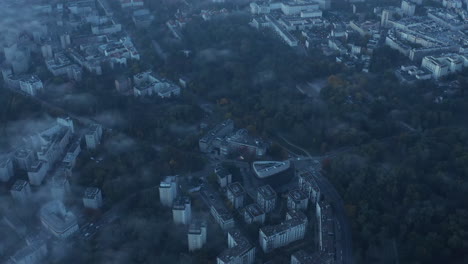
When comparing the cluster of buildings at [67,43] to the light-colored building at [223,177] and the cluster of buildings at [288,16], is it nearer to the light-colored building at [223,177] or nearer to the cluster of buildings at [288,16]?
the cluster of buildings at [288,16]

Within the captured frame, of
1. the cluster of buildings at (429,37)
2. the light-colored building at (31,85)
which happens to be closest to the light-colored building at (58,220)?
the light-colored building at (31,85)

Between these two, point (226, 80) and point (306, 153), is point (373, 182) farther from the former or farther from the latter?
point (226, 80)

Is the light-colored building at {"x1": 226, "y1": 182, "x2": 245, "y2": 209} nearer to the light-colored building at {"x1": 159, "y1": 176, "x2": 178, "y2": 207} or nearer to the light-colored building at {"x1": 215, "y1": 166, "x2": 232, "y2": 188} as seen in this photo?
the light-colored building at {"x1": 215, "y1": 166, "x2": 232, "y2": 188}

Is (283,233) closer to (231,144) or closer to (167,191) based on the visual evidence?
(167,191)

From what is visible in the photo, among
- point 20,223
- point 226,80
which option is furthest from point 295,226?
point 226,80

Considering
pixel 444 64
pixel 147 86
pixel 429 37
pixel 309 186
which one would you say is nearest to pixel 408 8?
pixel 429 37
